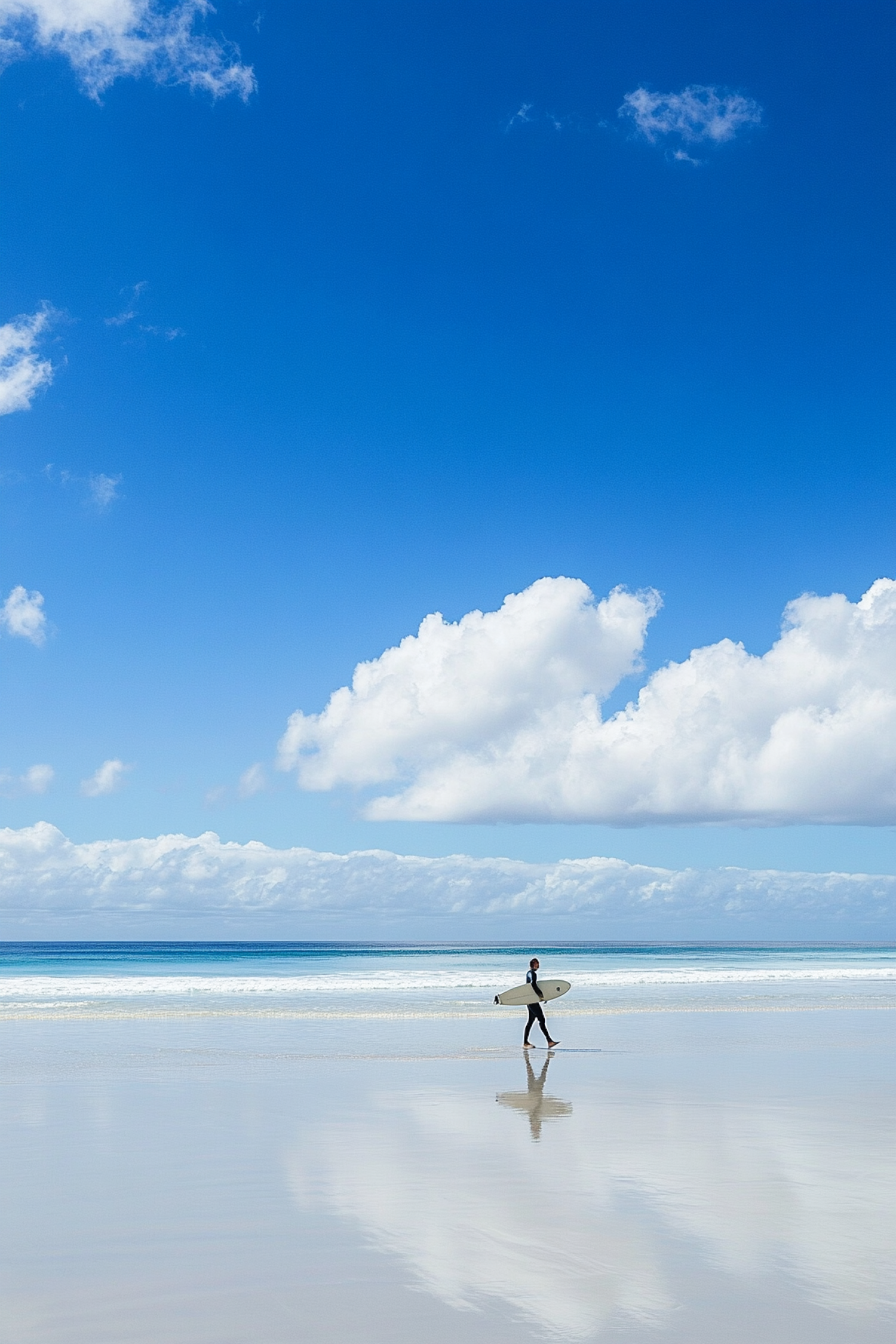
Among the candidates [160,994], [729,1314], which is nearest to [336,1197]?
[729,1314]

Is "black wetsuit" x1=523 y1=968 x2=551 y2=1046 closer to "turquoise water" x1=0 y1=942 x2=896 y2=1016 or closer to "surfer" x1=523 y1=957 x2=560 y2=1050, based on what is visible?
"surfer" x1=523 y1=957 x2=560 y2=1050

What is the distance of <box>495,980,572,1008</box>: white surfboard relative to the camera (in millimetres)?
25155

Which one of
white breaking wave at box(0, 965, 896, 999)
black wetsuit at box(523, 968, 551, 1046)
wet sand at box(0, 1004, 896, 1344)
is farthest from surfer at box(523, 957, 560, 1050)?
white breaking wave at box(0, 965, 896, 999)

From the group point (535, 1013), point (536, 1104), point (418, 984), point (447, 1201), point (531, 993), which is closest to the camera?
point (447, 1201)

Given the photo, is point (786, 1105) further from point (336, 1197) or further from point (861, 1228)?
point (336, 1197)

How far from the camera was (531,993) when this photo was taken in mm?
25250

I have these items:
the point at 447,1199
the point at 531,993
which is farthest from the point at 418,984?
the point at 447,1199

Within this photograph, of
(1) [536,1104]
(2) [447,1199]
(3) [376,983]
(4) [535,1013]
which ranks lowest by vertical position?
(3) [376,983]

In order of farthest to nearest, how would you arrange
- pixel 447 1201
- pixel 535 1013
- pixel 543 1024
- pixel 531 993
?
pixel 531 993 → pixel 535 1013 → pixel 543 1024 → pixel 447 1201

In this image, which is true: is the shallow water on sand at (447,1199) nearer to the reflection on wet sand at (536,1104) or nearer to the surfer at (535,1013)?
the reflection on wet sand at (536,1104)

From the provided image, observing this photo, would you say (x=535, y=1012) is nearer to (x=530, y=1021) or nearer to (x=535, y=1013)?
(x=535, y=1013)

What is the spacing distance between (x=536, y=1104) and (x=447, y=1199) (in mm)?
6276

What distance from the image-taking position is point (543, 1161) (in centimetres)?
1278

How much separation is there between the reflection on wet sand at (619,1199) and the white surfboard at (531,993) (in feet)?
25.6
